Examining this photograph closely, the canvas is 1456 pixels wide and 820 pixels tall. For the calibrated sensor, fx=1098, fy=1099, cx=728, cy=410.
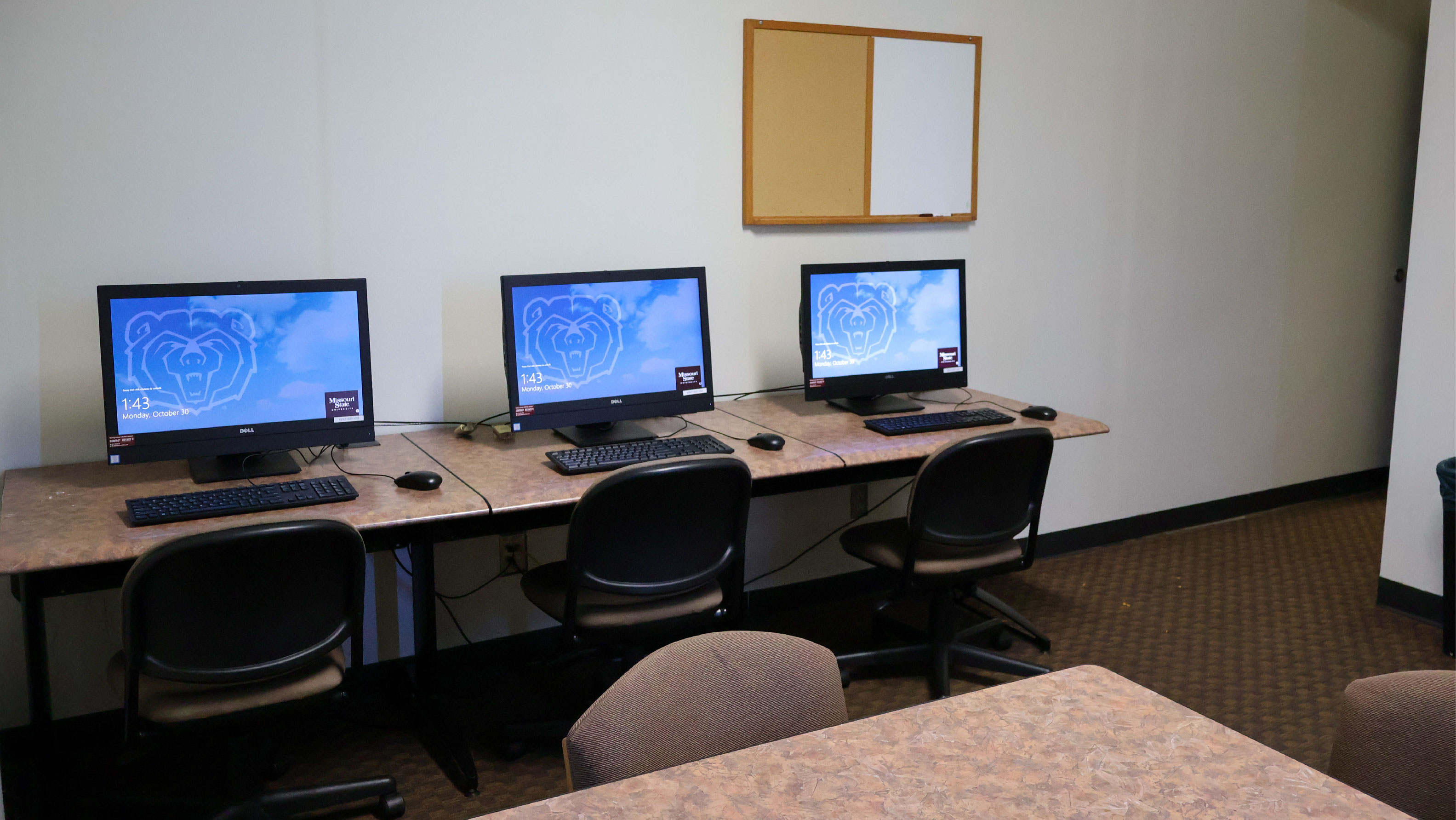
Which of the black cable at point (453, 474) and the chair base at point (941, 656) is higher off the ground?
the black cable at point (453, 474)

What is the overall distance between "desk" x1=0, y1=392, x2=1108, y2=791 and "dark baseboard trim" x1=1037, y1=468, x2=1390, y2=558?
113 centimetres

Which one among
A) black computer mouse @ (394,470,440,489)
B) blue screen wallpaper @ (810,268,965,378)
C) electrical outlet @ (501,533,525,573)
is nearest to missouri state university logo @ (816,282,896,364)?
blue screen wallpaper @ (810,268,965,378)

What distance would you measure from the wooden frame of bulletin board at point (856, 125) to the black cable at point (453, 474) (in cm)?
120

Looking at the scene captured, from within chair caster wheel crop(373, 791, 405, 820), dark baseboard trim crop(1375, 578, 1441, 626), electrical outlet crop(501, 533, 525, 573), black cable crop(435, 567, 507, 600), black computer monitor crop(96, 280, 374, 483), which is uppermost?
black computer monitor crop(96, 280, 374, 483)

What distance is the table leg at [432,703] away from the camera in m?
2.55

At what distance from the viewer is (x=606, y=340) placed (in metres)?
2.89

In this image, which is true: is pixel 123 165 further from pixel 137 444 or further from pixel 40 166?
pixel 137 444

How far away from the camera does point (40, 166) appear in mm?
2467

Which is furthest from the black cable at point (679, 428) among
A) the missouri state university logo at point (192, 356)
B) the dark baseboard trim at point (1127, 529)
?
the missouri state university logo at point (192, 356)

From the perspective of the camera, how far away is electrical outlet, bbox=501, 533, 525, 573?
316 cm

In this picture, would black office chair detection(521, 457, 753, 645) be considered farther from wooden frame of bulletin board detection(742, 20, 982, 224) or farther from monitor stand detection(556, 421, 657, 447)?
wooden frame of bulletin board detection(742, 20, 982, 224)

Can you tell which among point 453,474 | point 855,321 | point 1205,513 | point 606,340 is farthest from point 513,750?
point 1205,513

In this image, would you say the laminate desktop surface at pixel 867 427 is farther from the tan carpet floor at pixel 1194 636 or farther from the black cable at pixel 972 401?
the tan carpet floor at pixel 1194 636

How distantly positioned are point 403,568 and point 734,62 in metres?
1.75
